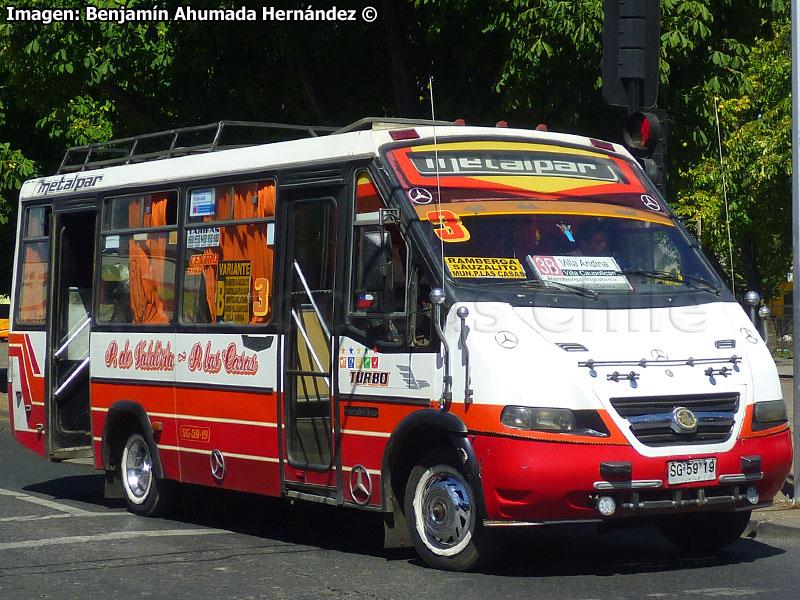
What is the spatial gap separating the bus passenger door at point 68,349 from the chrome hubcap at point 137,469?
102 cm

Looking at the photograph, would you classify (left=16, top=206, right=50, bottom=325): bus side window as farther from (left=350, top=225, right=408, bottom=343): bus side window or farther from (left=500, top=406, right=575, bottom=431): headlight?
(left=500, top=406, right=575, bottom=431): headlight

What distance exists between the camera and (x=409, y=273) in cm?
851

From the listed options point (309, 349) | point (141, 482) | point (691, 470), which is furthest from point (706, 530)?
point (141, 482)

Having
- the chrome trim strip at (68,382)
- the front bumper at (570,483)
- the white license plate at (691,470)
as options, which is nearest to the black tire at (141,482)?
the chrome trim strip at (68,382)

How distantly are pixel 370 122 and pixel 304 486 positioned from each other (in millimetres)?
2498

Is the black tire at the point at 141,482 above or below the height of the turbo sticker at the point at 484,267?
below

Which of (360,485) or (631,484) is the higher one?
(631,484)

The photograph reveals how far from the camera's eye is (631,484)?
777 centimetres

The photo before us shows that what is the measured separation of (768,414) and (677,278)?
3.60ft

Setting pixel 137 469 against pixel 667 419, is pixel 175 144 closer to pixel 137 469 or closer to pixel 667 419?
pixel 137 469

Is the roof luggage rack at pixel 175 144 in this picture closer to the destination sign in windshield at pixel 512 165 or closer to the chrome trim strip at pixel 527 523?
the destination sign in windshield at pixel 512 165

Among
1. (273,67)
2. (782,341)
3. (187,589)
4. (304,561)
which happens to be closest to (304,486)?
(304,561)

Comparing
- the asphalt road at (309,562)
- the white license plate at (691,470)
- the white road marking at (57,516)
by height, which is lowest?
the asphalt road at (309,562)

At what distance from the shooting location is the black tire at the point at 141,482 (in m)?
11.3
